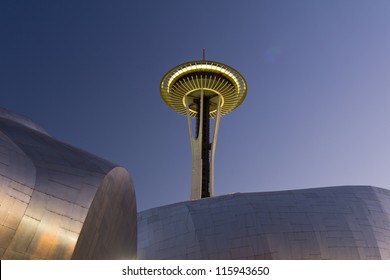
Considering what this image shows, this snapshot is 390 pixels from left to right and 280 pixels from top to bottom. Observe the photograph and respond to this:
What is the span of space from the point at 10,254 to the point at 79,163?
17.6ft

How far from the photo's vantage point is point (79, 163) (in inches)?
→ 687

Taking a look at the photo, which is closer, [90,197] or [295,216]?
[90,197]

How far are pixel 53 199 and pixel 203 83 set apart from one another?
6532cm

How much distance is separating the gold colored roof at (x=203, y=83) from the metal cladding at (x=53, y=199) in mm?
59198

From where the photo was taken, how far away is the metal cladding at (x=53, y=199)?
13.2 metres

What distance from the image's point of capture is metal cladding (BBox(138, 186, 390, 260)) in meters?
32.6

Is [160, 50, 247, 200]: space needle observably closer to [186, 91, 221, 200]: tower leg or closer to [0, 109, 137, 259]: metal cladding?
[186, 91, 221, 200]: tower leg

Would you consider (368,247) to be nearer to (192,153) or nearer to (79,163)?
(79,163)

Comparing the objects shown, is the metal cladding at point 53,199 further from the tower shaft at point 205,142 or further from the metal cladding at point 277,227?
the tower shaft at point 205,142

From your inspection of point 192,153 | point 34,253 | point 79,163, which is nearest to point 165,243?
point 79,163

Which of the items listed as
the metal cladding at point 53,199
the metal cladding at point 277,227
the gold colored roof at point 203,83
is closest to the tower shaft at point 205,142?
the gold colored roof at point 203,83

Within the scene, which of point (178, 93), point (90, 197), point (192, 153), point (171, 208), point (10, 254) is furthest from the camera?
point (178, 93)
